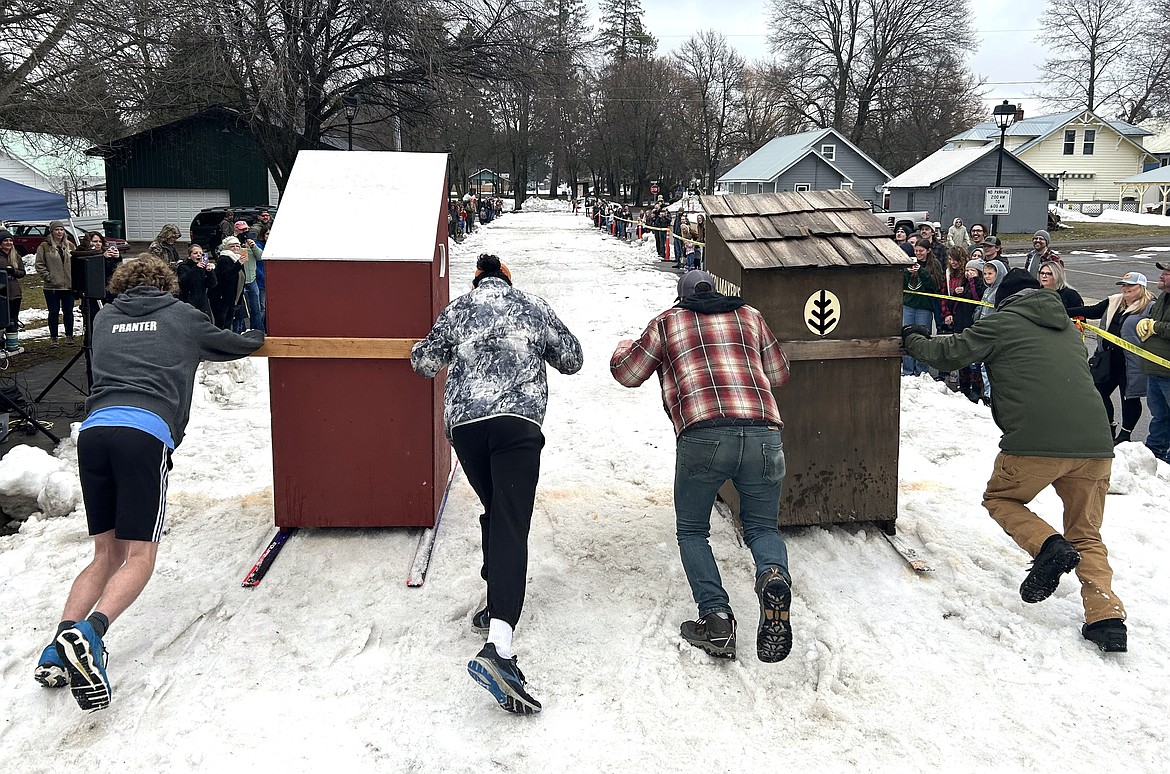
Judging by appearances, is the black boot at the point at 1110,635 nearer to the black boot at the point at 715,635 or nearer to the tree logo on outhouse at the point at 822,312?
the black boot at the point at 715,635

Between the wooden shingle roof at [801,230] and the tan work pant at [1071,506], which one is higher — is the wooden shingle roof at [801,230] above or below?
above

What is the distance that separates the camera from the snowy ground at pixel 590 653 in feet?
11.6

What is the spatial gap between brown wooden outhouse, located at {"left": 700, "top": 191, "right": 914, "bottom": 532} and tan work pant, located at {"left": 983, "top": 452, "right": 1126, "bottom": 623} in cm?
94

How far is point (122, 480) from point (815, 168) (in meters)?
51.4

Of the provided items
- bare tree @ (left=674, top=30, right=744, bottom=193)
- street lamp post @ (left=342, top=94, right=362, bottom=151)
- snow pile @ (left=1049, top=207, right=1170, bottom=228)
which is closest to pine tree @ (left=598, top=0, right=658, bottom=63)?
bare tree @ (left=674, top=30, right=744, bottom=193)

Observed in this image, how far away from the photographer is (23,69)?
1357cm

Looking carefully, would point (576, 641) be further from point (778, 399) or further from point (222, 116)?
point (222, 116)

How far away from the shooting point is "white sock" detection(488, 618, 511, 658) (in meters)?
3.80

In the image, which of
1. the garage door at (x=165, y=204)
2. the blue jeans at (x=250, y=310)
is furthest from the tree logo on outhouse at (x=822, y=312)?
the garage door at (x=165, y=204)

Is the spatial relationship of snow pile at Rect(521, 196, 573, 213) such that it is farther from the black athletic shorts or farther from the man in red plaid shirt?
the black athletic shorts

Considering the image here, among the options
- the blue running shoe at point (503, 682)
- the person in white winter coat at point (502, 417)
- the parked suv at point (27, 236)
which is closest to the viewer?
→ the blue running shoe at point (503, 682)

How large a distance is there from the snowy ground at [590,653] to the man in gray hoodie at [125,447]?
0.32 meters

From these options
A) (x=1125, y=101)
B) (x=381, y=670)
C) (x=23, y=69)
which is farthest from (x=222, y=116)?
(x=1125, y=101)

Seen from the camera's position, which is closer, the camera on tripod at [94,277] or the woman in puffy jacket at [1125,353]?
the camera on tripod at [94,277]
